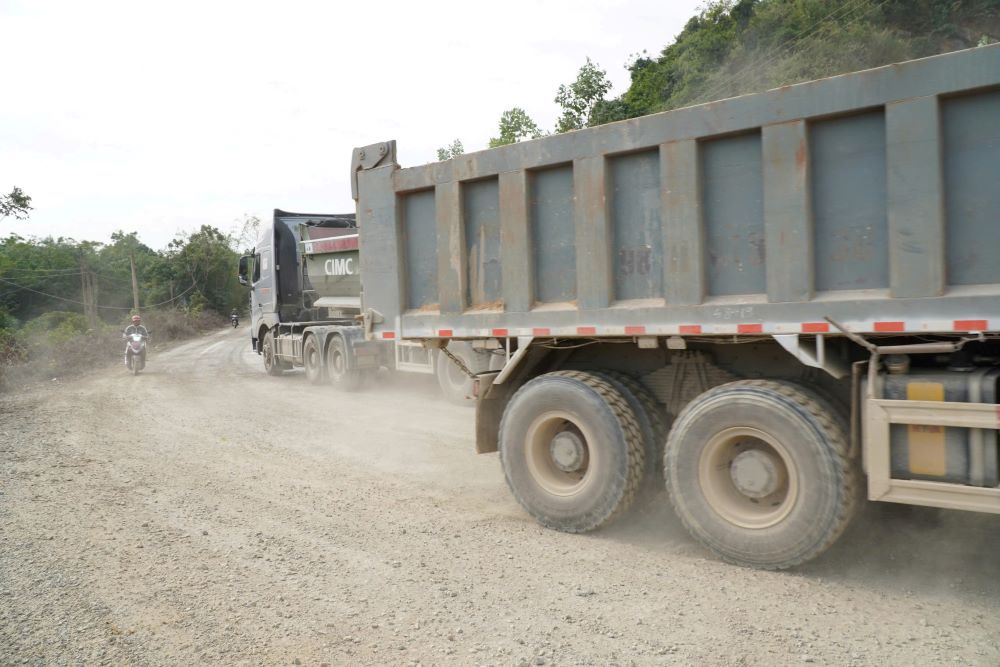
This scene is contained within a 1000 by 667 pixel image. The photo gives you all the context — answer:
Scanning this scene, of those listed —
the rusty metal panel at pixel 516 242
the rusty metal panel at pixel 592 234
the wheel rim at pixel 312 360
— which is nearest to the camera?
the rusty metal panel at pixel 592 234

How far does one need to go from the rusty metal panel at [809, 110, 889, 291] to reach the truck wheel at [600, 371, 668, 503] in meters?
1.45

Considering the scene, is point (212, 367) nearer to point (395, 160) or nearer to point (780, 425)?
point (395, 160)

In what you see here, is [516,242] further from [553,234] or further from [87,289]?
[87,289]

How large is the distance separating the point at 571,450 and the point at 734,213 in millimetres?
1919

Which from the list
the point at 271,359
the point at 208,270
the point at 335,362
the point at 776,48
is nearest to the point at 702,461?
the point at 335,362

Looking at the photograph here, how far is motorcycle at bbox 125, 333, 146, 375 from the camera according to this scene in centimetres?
1838

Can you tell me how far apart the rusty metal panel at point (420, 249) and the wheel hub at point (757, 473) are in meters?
2.78

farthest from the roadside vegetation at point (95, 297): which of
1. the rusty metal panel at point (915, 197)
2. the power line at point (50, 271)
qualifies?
the rusty metal panel at point (915, 197)

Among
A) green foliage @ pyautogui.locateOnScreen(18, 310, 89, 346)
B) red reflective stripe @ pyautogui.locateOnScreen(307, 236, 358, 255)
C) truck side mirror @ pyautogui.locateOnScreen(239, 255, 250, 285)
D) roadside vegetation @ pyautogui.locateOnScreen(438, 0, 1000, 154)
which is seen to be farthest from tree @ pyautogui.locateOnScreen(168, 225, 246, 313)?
red reflective stripe @ pyautogui.locateOnScreen(307, 236, 358, 255)

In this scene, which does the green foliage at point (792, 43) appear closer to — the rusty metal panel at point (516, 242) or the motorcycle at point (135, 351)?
the motorcycle at point (135, 351)

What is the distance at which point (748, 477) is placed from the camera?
14.3 feet

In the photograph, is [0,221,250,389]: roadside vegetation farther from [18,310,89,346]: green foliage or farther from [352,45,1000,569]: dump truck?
[352,45,1000,569]: dump truck

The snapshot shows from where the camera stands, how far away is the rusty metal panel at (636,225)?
15.6 ft

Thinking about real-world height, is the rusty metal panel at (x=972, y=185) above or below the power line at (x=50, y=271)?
below
